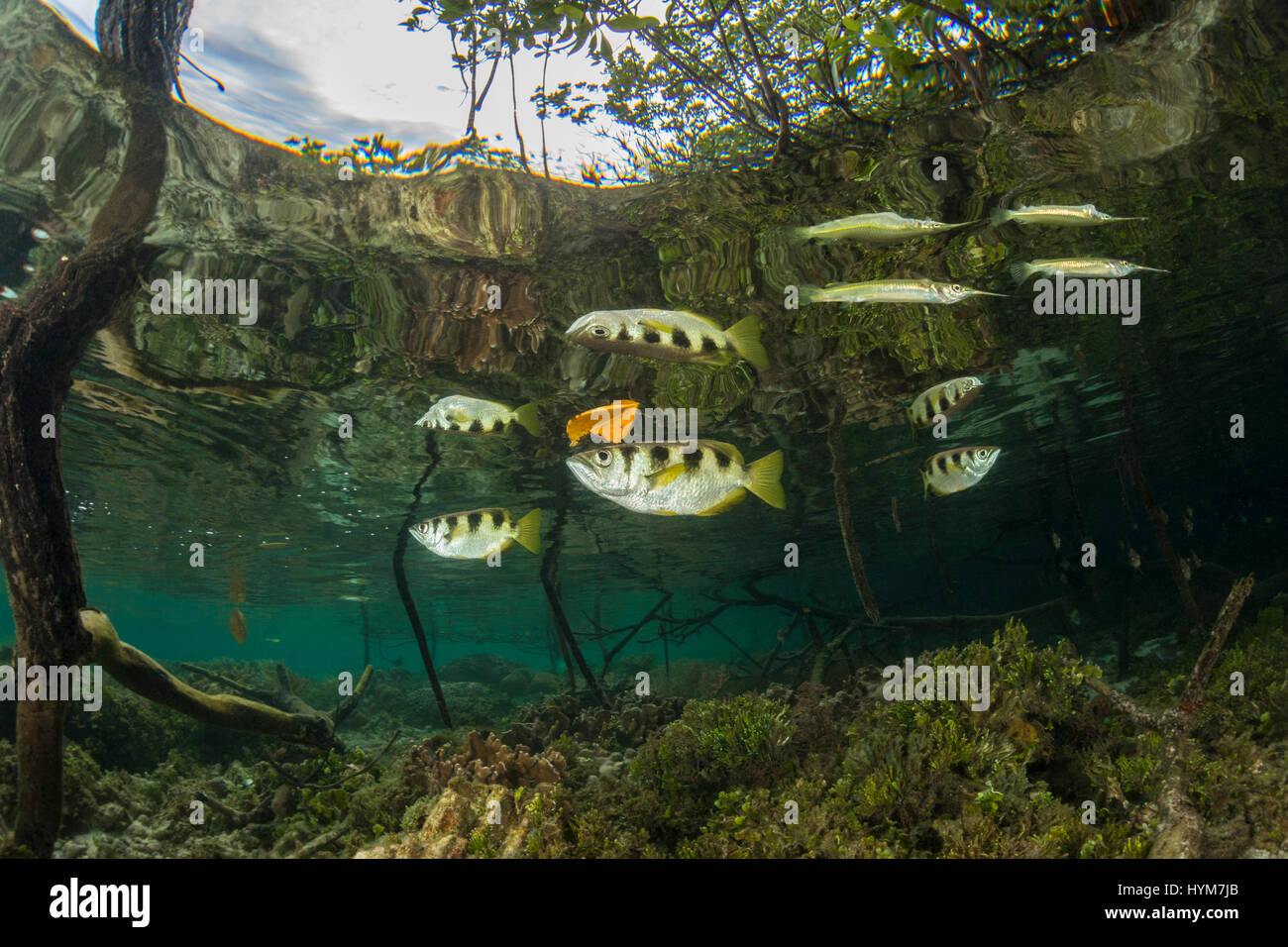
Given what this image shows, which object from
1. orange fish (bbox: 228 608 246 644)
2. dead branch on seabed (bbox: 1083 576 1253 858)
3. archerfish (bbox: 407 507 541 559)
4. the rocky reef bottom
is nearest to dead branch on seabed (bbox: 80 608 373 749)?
the rocky reef bottom

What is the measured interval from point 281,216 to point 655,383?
25.0 feet

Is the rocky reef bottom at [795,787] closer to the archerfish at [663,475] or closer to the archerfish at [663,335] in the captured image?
the archerfish at [663,475]

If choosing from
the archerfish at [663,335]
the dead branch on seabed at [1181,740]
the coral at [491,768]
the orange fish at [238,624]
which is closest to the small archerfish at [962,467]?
the dead branch on seabed at [1181,740]

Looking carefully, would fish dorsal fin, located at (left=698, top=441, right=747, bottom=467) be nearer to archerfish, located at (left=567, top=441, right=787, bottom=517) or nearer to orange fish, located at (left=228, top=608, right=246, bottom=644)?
archerfish, located at (left=567, top=441, right=787, bottom=517)

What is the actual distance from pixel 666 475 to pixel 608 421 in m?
0.83

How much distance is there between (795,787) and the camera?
669 centimetres

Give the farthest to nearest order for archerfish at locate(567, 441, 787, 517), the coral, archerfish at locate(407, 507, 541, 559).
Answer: the coral, archerfish at locate(407, 507, 541, 559), archerfish at locate(567, 441, 787, 517)

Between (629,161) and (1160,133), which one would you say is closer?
(629,161)

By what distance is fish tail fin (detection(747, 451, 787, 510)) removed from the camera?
4.16m
